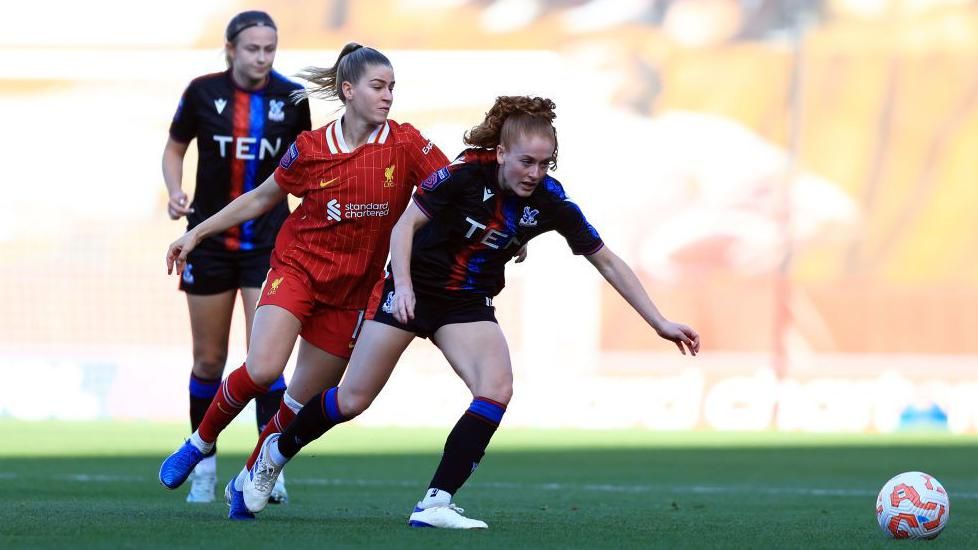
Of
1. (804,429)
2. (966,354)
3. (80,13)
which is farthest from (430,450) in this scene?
(80,13)

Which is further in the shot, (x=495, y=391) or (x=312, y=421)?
(x=312, y=421)

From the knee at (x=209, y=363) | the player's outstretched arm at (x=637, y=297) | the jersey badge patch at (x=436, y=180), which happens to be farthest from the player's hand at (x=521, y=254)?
the knee at (x=209, y=363)

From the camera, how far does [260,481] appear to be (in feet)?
17.8

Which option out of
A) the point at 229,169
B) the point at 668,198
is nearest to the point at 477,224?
the point at 229,169

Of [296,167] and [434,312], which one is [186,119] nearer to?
[296,167]

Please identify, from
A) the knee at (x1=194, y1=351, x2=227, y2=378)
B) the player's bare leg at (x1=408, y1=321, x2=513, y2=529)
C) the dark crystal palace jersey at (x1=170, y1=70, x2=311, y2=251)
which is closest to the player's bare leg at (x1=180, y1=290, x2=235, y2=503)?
the knee at (x1=194, y1=351, x2=227, y2=378)

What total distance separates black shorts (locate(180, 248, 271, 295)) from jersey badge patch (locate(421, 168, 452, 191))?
1878mm

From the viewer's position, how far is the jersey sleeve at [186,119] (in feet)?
22.5

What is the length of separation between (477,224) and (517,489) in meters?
2.91

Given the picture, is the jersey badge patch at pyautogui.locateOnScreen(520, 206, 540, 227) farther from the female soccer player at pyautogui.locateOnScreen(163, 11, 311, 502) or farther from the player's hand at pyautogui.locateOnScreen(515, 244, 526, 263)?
the female soccer player at pyautogui.locateOnScreen(163, 11, 311, 502)

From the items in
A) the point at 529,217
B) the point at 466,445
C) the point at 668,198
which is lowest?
the point at 466,445

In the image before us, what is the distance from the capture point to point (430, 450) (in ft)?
35.8

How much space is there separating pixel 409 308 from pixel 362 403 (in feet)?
1.55

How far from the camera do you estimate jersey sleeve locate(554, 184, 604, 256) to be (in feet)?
17.2
